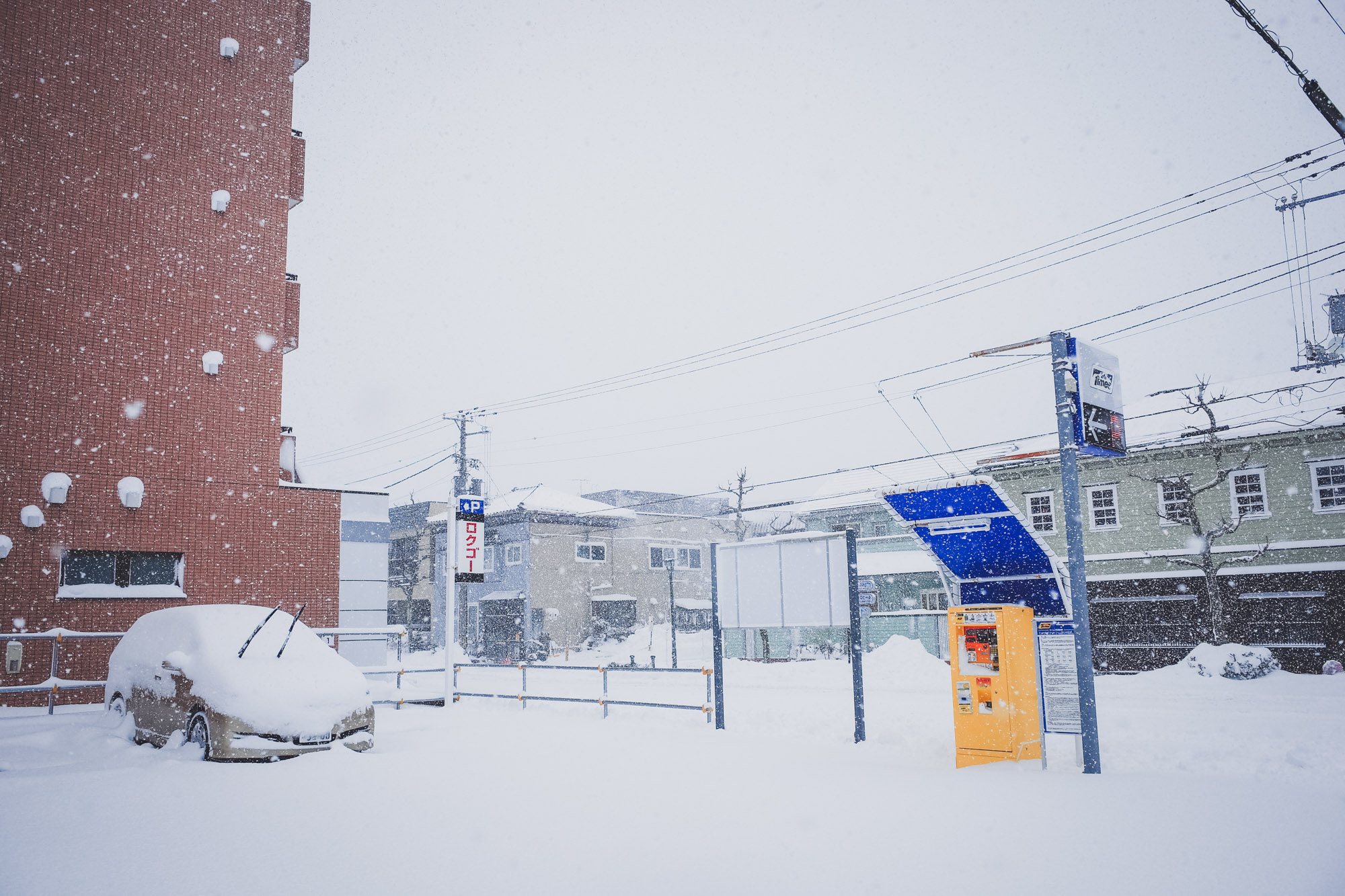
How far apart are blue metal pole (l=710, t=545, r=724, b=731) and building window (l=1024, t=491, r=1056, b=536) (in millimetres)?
19895

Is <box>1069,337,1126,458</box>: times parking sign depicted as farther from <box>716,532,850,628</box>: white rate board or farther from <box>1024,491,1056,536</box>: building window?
<box>1024,491,1056,536</box>: building window

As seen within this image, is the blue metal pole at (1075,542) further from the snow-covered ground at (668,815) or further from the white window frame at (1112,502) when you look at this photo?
the white window frame at (1112,502)

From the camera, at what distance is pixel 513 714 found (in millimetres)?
14219

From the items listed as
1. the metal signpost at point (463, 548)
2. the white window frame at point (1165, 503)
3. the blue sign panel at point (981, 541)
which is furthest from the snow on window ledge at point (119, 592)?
the white window frame at point (1165, 503)

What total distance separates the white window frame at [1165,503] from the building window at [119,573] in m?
25.6

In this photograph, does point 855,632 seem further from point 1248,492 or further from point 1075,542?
point 1248,492

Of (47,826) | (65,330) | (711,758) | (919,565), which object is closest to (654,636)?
(919,565)

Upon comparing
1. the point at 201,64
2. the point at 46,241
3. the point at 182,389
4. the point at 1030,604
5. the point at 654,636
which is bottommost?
the point at 654,636

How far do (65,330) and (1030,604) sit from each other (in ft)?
58.2

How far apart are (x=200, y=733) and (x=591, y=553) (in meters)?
36.0

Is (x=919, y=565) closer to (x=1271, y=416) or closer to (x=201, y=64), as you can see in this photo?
(x=1271, y=416)

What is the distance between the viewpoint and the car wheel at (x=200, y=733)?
8.89 metres

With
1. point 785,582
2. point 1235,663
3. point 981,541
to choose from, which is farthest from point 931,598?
point 981,541

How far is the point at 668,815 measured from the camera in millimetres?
7055
